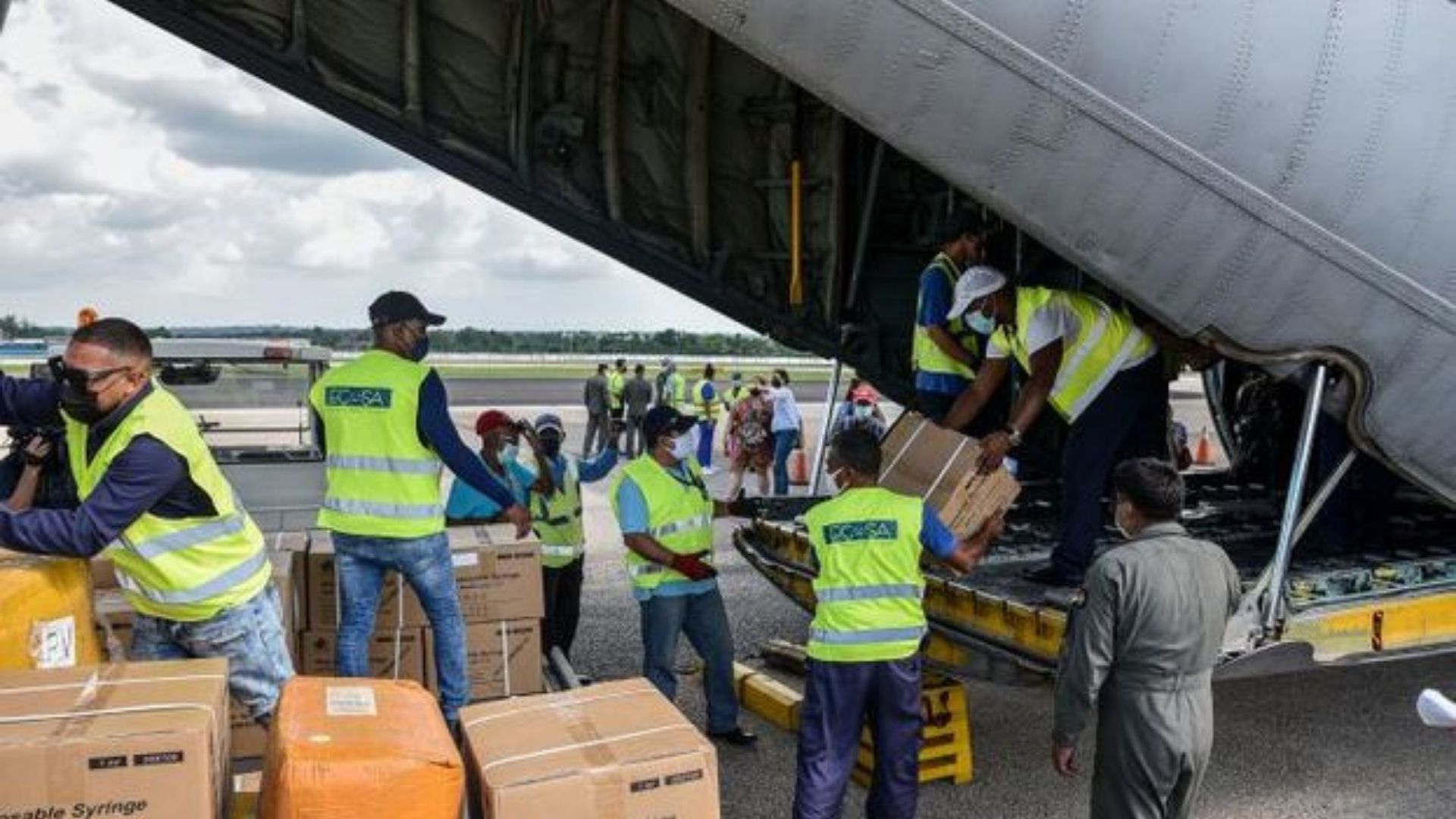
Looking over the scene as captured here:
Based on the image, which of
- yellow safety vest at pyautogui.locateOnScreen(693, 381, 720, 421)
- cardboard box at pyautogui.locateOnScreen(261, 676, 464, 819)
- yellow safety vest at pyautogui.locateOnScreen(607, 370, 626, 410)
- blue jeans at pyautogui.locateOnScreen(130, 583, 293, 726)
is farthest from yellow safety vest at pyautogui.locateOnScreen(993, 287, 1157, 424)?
yellow safety vest at pyautogui.locateOnScreen(607, 370, 626, 410)

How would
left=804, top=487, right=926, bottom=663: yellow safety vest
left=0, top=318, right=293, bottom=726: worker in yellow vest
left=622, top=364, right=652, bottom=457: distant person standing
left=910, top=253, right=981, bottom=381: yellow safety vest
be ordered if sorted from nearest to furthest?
1. left=0, top=318, right=293, bottom=726: worker in yellow vest
2. left=804, top=487, right=926, bottom=663: yellow safety vest
3. left=910, top=253, right=981, bottom=381: yellow safety vest
4. left=622, top=364, right=652, bottom=457: distant person standing

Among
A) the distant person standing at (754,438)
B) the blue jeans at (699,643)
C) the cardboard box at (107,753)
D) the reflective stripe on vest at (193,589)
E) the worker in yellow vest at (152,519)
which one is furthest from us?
the distant person standing at (754,438)

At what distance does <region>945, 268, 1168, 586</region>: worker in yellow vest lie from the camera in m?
5.21

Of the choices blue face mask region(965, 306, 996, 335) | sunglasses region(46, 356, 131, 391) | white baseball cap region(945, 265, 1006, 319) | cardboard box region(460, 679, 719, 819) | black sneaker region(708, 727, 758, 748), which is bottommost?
black sneaker region(708, 727, 758, 748)

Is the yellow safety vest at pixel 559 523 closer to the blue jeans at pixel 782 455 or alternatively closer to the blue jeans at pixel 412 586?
the blue jeans at pixel 412 586

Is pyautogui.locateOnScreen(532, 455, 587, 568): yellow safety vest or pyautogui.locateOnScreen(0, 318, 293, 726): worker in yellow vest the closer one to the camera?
pyautogui.locateOnScreen(0, 318, 293, 726): worker in yellow vest

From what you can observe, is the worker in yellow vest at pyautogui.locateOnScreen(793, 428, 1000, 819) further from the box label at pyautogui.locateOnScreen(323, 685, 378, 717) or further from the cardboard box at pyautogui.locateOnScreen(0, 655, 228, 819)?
the cardboard box at pyautogui.locateOnScreen(0, 655, 228, 819)

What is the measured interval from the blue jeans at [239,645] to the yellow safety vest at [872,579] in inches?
71.6

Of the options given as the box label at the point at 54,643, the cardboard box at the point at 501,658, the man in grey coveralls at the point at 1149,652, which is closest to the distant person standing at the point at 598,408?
the cardboard box at the point at 501,658

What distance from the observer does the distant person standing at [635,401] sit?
1886cm

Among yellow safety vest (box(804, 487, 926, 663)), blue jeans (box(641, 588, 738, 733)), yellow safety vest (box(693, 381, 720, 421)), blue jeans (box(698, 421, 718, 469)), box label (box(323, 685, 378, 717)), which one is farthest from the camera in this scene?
yellow safety vest (box(693, 381, 720, 421))

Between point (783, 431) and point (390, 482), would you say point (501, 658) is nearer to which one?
point (390, 482)

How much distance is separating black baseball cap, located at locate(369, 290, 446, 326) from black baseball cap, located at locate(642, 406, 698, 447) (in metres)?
1.16

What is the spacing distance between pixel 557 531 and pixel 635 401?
12.6 m
